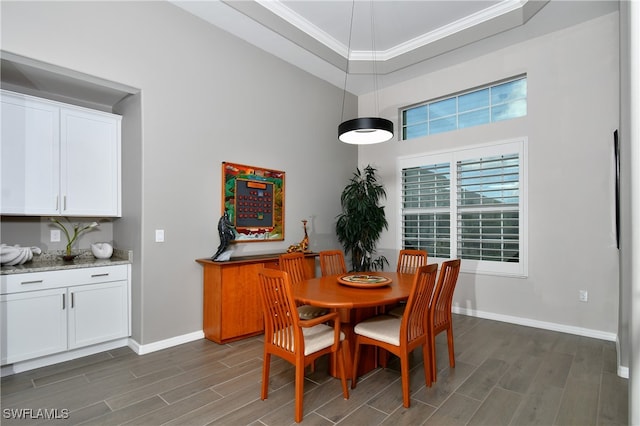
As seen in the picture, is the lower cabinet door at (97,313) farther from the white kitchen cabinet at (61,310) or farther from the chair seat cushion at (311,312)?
the chair seat cushion at (311,312)

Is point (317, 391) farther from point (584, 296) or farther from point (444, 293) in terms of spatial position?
point (584, 296)

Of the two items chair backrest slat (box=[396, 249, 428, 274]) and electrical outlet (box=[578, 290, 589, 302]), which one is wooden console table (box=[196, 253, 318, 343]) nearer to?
chair backrest slat (box=[396, 249, 428, 274])

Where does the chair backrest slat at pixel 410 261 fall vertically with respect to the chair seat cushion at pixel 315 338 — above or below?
above

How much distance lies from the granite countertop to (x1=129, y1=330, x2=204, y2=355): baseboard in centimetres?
86

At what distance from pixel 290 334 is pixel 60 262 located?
2.61 meters

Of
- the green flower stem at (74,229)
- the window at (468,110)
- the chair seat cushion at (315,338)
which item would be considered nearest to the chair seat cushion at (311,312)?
the chair seat cushion at (315,338)

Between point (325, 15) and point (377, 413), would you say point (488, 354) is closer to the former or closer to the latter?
point (377, 413)

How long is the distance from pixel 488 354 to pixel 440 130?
10.7ft

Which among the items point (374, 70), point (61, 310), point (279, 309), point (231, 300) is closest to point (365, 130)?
point (279, 309)

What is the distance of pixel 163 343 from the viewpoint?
3424mm

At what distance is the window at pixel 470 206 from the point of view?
14.2ft

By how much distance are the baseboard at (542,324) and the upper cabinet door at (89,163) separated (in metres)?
4.64

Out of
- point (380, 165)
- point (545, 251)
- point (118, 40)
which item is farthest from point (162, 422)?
point (380, 165)

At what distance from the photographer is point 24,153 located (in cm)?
302
